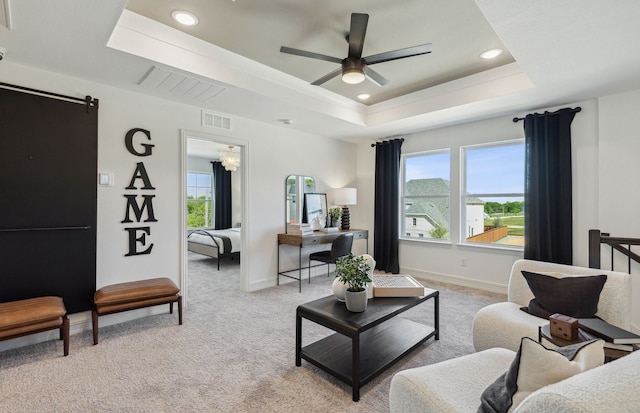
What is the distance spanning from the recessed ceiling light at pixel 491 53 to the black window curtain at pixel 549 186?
128cm

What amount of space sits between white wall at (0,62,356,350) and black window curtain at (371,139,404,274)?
1.56m

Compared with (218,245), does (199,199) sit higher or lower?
higher

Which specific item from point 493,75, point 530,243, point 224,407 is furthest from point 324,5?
point 530,243

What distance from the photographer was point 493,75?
10.8ft

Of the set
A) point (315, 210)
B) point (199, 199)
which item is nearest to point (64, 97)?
point (315, 210)

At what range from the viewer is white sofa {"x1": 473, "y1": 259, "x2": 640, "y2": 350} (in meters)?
2.05

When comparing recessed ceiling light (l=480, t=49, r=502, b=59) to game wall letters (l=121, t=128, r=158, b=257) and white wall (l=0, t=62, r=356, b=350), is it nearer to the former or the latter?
white wall (l=0, t=62, r=356, b=350)

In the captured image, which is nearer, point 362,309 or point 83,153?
point 362,309

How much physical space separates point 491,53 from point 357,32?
5.12ft

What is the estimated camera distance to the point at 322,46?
9.07 ft

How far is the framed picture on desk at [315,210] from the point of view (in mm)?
4938

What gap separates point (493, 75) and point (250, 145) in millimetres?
3041

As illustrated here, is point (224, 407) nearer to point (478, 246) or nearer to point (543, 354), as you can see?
point (543, 354)

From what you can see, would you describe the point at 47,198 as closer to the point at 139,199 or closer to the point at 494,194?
the point at 139,199
